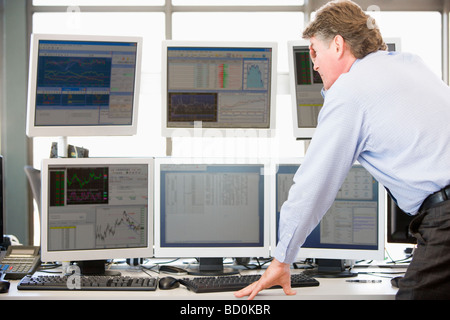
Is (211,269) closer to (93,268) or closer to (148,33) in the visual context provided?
(93,268)

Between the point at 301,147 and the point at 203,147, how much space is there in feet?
8.56

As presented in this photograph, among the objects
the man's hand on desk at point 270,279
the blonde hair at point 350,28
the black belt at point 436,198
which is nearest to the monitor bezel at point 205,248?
the man's hand on desk at point 270,279

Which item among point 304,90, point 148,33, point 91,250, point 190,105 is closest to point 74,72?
point 190,105

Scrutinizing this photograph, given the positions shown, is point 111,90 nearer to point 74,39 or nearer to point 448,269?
point 74,39

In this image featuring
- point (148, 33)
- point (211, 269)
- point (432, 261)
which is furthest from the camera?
point (148, 33)

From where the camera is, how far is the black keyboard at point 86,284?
1.58m

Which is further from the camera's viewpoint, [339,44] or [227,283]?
[227,283]

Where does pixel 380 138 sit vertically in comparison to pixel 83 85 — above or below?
below

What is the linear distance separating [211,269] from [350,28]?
107cm

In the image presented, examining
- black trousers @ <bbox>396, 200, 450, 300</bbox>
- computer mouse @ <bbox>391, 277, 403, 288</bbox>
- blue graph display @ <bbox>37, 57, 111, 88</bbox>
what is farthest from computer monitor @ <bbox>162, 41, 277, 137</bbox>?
black trousers @ <bbox>396, 200, 450, 300</bbox>

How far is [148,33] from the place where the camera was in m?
4.39

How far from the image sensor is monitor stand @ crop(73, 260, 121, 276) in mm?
1840

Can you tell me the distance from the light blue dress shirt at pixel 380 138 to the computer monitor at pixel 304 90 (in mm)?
602
